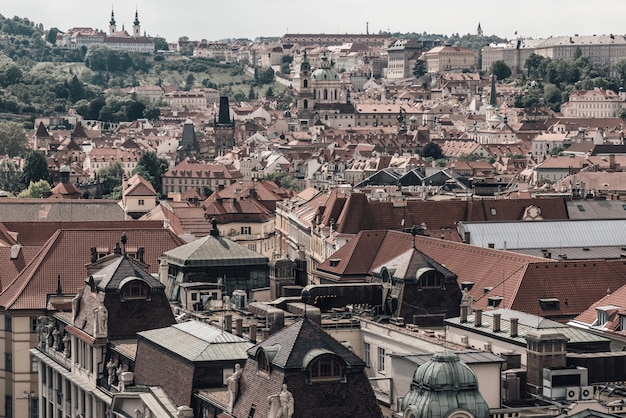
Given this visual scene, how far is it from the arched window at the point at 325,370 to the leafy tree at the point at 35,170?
144281 mm

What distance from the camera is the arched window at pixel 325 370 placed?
36.3m

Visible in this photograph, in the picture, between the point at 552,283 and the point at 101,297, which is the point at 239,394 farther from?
the point at 552,283

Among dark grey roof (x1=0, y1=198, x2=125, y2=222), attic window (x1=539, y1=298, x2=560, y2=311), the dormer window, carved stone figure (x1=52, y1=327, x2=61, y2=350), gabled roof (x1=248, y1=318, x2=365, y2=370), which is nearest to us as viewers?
gabled roof (x1=248, y1=318, x2=365, y2=370)

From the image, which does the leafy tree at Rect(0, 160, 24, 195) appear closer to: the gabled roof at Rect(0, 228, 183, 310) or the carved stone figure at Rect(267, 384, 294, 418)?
the gabled roof at Rect(0, 228, 183, 310)

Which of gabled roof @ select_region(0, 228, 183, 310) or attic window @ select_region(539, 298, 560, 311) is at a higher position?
gabled roof @ select_region(0, 228, 183, 310)

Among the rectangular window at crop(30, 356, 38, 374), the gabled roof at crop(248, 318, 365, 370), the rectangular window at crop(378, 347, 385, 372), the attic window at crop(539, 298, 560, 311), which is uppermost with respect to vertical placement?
the gabled roof at crop(248, 318, 365, 370)

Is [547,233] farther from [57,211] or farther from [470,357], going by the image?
[470,357]

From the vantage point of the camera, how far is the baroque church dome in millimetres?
32406

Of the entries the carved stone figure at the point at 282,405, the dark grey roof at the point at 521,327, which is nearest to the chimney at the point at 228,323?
the dark grey roof at the point at 521,327

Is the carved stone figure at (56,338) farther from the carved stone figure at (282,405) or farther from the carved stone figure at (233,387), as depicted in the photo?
the carved stone figure at (282,405)

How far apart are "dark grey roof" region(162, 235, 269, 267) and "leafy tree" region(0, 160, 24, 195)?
377ft

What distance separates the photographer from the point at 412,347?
46562 millimetres

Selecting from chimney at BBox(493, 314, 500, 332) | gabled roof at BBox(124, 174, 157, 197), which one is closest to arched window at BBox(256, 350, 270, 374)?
chimney at BBox(493, 314, 500, 332)

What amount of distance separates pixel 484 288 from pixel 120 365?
16.1 m
